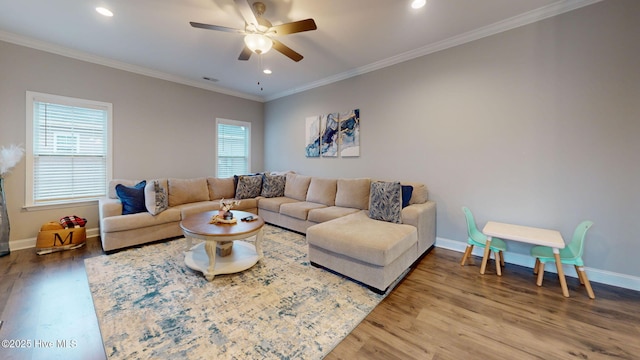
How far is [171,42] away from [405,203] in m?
3.90

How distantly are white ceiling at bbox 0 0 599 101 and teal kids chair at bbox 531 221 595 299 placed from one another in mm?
2317

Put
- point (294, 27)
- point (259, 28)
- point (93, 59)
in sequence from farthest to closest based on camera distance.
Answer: point (93, 59) → point (259, 28) → point (294, 27)

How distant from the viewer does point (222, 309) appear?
2.02m

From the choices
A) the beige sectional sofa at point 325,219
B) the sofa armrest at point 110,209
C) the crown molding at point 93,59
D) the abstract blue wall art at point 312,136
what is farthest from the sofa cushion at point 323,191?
the crown molding at point 93,59

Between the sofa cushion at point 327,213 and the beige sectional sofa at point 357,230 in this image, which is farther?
the sofa cushion at point 327,213

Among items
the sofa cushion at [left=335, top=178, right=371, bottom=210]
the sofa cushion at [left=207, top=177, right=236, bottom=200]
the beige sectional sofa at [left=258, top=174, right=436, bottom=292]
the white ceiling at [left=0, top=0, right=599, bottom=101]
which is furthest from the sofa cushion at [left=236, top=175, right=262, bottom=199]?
the white ceiling at [left=0, top=0, right=599, bottom=101]

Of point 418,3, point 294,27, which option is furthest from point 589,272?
point 294,27

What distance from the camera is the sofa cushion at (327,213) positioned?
3572 millimetres

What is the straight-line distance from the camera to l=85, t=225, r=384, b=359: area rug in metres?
1.62

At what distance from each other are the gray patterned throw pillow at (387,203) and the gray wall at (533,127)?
0.81m

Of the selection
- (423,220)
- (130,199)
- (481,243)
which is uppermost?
(130,199)

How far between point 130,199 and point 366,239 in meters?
3.37

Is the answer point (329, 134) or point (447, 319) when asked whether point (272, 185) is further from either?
point (447, 319)

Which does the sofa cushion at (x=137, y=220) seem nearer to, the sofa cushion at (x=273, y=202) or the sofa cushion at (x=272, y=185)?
the sofa cushion at (x=273, y=202)
